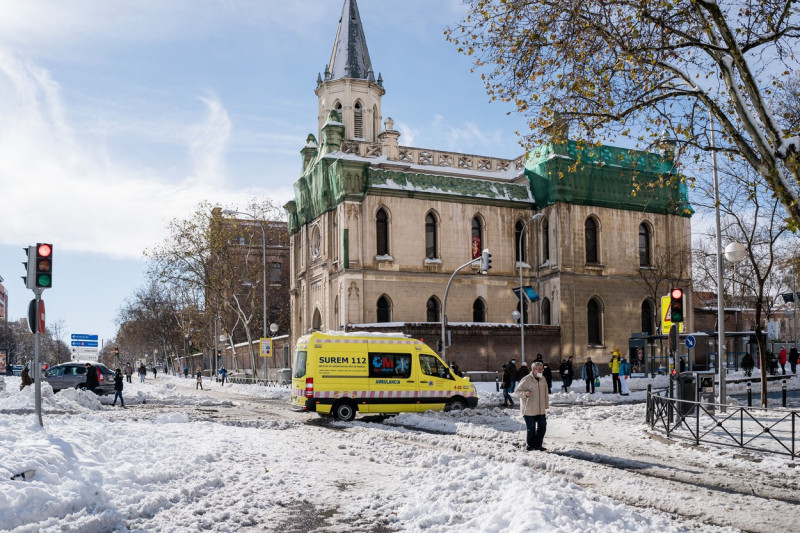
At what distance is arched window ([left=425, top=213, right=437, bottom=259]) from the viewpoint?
47219 millimetres

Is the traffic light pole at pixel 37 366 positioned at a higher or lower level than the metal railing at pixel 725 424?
higher

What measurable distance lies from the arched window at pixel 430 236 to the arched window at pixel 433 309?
255cm

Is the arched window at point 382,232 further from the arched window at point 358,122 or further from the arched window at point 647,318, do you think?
the arched window at point 647,318

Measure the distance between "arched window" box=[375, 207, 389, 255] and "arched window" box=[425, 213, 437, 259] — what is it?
8.41 ft

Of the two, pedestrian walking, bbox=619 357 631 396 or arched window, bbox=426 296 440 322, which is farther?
arched window, bbox=426 296 440 322

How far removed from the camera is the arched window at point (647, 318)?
4994cm

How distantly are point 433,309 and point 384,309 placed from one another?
3115 millimetres

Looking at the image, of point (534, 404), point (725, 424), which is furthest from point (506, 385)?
point (534, 404)

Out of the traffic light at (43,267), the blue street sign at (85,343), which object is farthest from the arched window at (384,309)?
the traffic light at (43,267)

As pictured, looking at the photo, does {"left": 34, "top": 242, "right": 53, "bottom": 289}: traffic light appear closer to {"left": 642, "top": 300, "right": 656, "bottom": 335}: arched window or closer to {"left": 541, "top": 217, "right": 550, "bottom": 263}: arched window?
{"left": 541, "top": 217, "right": 550, "bottom": 263}: arched window

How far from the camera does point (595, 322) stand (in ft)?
158

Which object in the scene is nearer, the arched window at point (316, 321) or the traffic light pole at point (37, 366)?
the traffic light pole at point (37, 366)

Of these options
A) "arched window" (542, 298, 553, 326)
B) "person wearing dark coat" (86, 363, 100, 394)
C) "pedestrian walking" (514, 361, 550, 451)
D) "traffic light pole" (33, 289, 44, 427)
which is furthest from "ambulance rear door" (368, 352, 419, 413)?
"arched window" (542, 298, 553, 326)

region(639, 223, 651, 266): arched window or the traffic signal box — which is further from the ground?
region(639, 223, 651, 266): arched window
